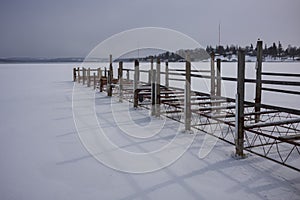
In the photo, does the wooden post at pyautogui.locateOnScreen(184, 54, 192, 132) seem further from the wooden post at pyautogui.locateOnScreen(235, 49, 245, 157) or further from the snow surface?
the wooden post at pyautogui.locateOnScreen(235, 49, 245, 157)

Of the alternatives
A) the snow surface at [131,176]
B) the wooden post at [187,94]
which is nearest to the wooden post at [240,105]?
the snow surface at [131,176]

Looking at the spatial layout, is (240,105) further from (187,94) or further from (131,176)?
(131,176)

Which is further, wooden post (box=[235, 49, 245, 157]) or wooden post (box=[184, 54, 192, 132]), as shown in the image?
wooden post (box=[184, 54, 192, 132])

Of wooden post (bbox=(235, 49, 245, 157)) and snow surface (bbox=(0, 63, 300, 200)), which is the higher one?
wooden post (bbox=(235, 49, 245, 157))

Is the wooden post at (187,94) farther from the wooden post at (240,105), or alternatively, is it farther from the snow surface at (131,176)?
the wooden post at (240,105)

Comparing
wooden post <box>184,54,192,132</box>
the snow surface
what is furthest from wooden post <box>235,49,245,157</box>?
wooden post <box>184,54,192,132</box>

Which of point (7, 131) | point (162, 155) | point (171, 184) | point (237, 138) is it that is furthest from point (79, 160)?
point (7, 131)

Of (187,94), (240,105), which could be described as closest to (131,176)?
(240,105)

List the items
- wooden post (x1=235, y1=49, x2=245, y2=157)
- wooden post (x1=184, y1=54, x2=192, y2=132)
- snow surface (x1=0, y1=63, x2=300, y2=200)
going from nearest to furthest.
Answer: snow surface (x1=0, y1=63, x2=300, y2=200), wooden post (x1=235, y1=49, x2=245, y2=157), wooden post (x1=184, y1=54, x2=192, y2=132)

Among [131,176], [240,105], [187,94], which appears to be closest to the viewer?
[131,176]

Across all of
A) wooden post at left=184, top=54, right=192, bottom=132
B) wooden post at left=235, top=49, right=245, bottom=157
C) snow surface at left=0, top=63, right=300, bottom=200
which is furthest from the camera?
wooden post at left=184, top=54, right=192, bottom=132

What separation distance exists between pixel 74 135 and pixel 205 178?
291cm

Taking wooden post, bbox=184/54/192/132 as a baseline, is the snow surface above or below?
below

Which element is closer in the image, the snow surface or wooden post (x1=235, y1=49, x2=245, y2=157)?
the snow surface
